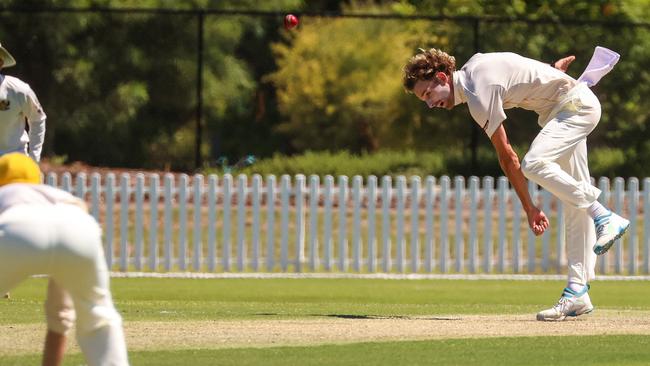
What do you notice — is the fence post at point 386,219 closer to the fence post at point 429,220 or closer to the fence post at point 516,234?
the fence post at point 429,220

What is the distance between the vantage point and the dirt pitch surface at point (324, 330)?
316 inches

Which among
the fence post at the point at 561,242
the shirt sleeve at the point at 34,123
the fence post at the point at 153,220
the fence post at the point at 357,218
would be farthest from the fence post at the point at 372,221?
the shirt sleeve at the point at 34,123

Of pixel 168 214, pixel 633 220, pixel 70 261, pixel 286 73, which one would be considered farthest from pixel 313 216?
pixel 286 73

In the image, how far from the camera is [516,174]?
9148 mm

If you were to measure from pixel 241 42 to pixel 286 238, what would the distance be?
66.1ft

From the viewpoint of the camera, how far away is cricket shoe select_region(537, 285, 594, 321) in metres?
9.34

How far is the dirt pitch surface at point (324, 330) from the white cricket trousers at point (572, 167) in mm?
455

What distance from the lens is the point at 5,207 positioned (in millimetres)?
5727

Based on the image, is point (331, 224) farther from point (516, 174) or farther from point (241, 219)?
point (516, 174)

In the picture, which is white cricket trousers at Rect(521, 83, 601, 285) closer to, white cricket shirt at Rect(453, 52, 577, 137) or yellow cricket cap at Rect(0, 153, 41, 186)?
white cricket shirt at Rect(453, 52, 577, 137)

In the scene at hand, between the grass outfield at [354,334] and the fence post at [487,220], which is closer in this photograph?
the grass outfield at [354,334]

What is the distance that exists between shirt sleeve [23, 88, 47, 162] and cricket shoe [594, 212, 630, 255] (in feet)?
13.4

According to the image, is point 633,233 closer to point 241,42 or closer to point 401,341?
point 401,341

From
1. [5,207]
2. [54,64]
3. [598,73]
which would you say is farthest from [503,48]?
[5,207]
